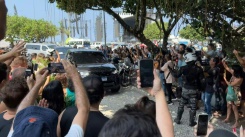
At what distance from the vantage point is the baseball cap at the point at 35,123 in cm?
153

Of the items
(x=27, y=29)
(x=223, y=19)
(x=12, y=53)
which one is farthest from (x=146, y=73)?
(x=27, y=29)

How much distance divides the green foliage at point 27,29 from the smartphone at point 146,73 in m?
57.8

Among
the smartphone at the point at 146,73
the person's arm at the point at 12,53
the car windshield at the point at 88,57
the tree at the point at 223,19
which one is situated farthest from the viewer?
the car windshield at the point at 88,57

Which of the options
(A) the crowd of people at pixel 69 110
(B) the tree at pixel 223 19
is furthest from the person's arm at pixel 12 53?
(B) the tree at pixel 223 19

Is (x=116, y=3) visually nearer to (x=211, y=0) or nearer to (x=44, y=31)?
(x=211, y=0)

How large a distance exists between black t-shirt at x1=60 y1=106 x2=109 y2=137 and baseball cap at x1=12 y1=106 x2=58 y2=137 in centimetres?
92

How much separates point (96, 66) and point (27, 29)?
168ft

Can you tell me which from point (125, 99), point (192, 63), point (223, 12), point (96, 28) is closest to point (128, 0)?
point (125, 99)

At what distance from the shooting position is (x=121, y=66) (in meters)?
13.8

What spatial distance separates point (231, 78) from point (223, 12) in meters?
2.17

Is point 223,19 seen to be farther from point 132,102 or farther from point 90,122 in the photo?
point 90,122

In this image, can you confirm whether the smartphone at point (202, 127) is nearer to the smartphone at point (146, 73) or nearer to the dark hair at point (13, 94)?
the smartphone at point (146, 73)

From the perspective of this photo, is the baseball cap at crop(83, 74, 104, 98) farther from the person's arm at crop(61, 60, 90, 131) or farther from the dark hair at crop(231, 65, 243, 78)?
the dark hair at crop(231, 65, 243, 78)

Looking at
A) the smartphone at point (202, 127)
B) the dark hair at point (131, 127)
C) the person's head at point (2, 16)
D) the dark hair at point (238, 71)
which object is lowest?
the dark hair at point (238, 71)
